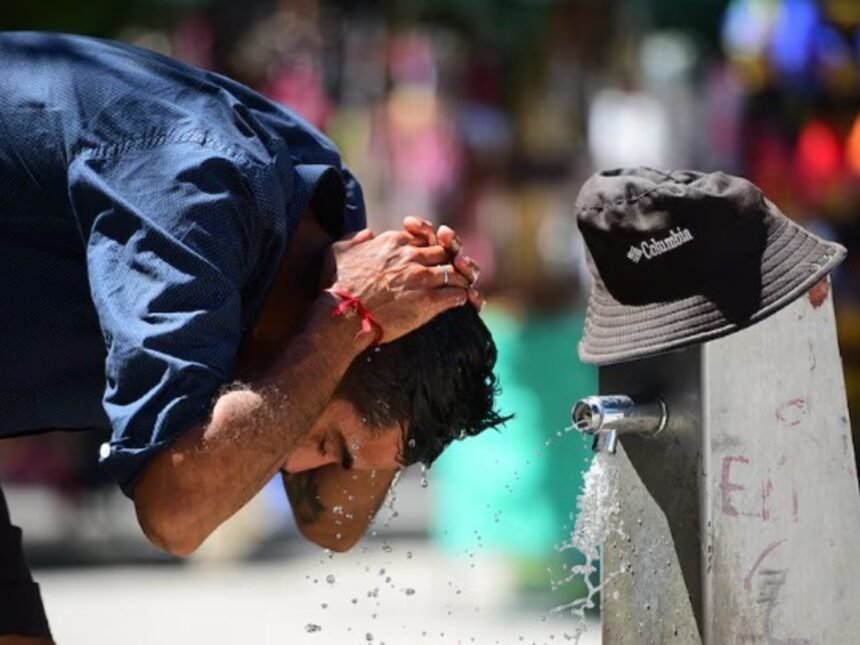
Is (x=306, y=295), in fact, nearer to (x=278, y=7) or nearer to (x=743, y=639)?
(x=743, y=639)

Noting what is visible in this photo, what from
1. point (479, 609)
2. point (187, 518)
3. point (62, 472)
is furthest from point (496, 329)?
point (187, 518)

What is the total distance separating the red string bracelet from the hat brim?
33cm

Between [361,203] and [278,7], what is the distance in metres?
5.96

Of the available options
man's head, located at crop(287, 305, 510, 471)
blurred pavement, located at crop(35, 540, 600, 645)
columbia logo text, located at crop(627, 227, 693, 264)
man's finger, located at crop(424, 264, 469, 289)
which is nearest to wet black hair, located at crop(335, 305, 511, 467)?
man's head, located at crop(287, 305, 510, 471)

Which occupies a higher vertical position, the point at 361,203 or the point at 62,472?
the point at 361,203

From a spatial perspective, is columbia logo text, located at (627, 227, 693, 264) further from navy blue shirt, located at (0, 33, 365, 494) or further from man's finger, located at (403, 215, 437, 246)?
navy blue shirt, located at (0, 33, 365, 494)

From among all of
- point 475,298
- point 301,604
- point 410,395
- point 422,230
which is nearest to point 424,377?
point 410,395

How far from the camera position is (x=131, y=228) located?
2.65 metres

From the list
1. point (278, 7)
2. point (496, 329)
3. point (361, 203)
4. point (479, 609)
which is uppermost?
point (278, 7)

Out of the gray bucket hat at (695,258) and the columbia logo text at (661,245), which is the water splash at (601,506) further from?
the columbia logo text at (661,245)

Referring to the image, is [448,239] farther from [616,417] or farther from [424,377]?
[616,417]

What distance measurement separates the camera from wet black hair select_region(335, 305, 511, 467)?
3.02 meters

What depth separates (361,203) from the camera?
324 centimetres

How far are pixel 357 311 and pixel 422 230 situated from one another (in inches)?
7.0
